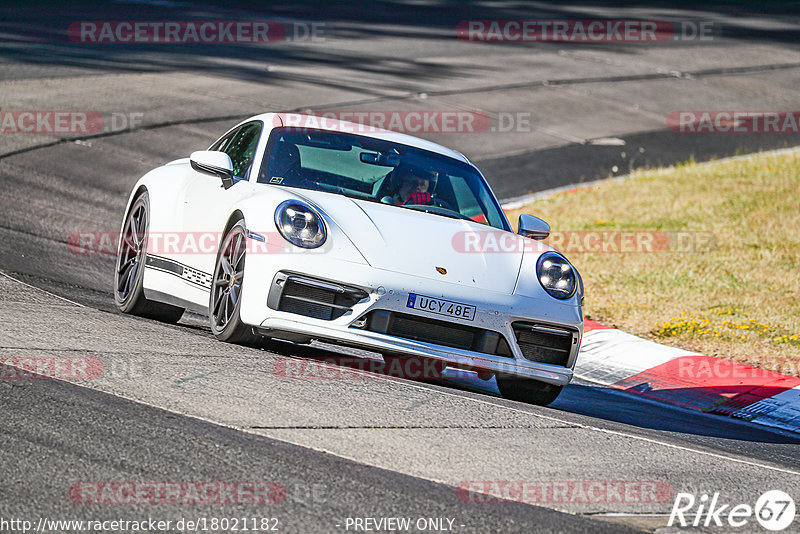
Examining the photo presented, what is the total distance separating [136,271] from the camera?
7.63 m

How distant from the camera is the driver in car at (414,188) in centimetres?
705

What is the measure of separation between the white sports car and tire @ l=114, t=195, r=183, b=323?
0.07ft

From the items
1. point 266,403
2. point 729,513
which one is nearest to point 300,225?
point 266,403

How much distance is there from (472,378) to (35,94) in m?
9.96

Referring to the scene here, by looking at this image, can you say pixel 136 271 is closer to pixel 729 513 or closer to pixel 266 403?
pixel 266 403

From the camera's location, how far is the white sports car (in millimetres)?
5945

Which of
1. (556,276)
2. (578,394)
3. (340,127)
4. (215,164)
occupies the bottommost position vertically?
(578,394)

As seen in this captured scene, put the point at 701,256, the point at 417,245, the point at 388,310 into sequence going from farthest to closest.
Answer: the point at 701,256 → the point at 417,245 → the point at 388,310

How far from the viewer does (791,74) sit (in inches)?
981

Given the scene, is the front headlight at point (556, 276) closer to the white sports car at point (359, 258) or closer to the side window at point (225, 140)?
the white sports car at point (359, 258)

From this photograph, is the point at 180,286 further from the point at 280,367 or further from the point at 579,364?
the point at 579,364

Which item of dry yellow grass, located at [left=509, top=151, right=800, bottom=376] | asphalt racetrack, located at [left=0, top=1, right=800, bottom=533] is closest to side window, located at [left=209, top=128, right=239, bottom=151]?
asphalt racetrack, located at [left=0, top=1, right=800, bottom=533]

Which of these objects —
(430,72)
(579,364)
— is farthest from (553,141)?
(579,364)

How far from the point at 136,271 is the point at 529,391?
2777mm
